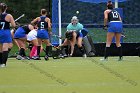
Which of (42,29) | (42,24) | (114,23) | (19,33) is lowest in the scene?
(19,33)

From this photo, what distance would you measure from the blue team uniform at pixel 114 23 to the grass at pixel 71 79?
2.21 m

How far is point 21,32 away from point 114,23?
11.8ft

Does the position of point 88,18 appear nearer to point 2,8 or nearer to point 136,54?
point 136,54

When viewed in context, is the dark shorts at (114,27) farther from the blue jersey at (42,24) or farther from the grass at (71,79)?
the blue jersey at (42,24)

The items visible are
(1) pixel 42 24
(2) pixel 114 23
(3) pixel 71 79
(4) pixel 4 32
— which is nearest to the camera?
(3) pixel 71 79

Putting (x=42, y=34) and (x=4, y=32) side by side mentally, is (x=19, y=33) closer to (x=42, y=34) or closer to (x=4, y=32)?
(x=42, y=34)

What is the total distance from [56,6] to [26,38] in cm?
478

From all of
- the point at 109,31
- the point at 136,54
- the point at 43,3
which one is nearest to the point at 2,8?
the point at 109,31

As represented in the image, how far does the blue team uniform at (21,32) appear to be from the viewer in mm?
20219

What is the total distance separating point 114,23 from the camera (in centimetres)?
1848

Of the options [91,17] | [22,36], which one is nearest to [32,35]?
[22,36]

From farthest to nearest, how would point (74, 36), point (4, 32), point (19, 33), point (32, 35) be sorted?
1. point (74, 36)
2. point (19, 33)
3. point (32, 35)
4. point (4, 32)

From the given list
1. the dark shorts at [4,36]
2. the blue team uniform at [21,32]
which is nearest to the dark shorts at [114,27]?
the blue team uniform at [21,32]

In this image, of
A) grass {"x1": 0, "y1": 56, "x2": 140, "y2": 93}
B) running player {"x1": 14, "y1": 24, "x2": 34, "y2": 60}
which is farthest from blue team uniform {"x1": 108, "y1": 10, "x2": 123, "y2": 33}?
running player {"x1": 14, "y1": 24, "x2": 34, "y2": 60}
